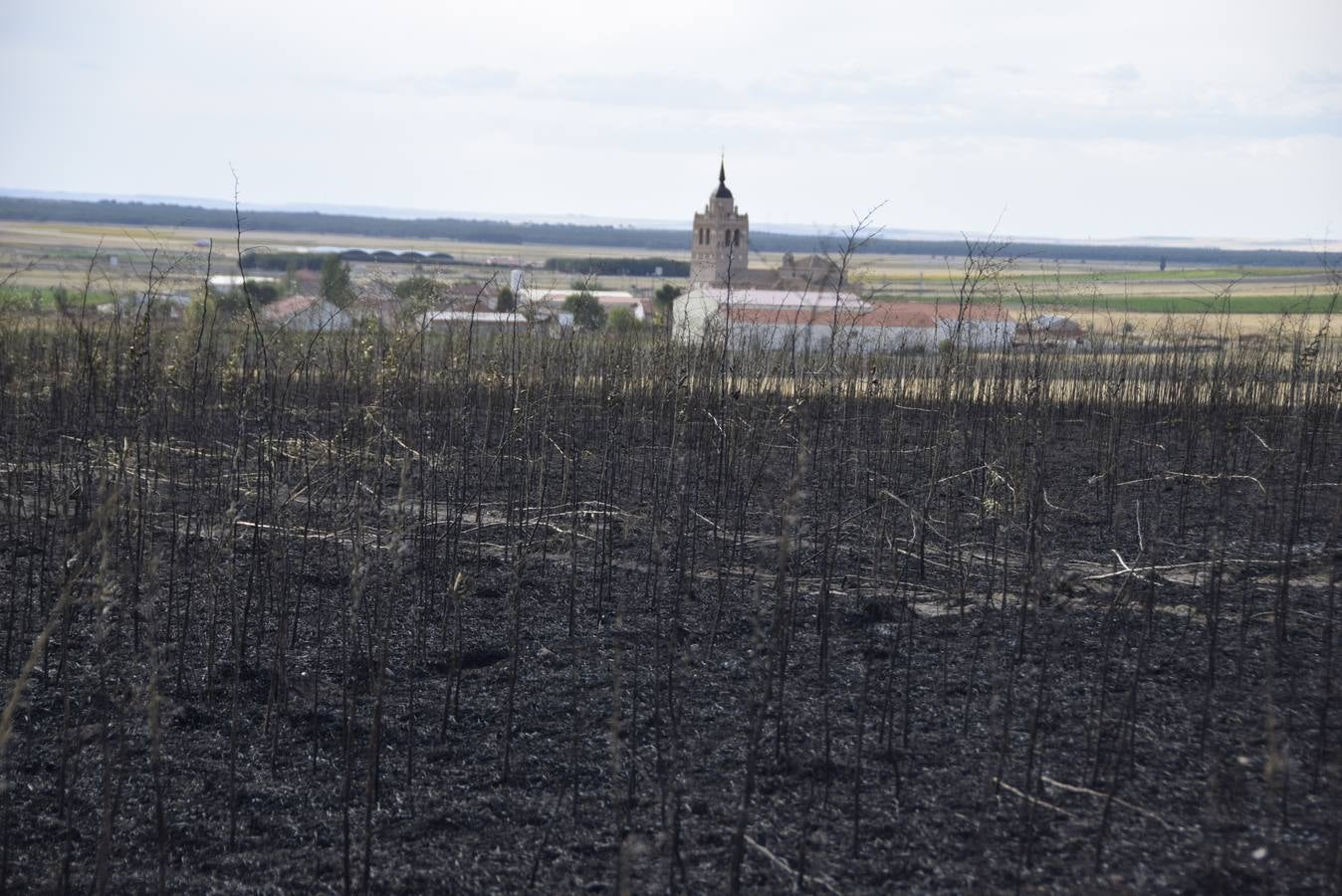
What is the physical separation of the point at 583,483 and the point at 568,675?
8.80 ft

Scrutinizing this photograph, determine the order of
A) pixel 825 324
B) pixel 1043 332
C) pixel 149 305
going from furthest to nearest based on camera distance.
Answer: pixel 825 324 → pixel 1043 332 → pixel 149 305

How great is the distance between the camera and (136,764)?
10.5ft

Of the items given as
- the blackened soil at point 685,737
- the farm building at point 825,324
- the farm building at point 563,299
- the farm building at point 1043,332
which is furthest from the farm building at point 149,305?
the farm building at point 1043,332

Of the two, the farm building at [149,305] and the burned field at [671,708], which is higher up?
the farm building at [149,305]

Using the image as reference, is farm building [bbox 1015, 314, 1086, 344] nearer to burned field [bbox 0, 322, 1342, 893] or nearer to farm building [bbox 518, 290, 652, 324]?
burned field [bbox 0, 322, 1342, 893]

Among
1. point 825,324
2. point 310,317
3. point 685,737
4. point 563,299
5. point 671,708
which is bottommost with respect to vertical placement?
point 685,737

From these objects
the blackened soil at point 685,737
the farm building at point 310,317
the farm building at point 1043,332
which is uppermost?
the farm building at point 1043,332

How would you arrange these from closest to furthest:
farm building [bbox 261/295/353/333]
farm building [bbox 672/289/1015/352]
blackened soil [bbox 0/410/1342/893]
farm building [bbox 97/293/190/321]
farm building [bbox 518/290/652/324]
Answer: blackened soil [bbox 0/410/1342/893] → farm building [bbox 97/293/190/321] → farm building [bbox 261/295/353/333] → farm building [bbox 672/289/1015/352] → farm building [bbox 518/290/652/324]

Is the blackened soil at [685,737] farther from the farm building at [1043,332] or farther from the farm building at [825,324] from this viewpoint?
the farm building at [1043,332]

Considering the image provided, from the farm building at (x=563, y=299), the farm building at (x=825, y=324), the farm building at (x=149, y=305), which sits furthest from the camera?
the farm building at (x=563, y=299)

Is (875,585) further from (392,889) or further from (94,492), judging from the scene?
(94,492)

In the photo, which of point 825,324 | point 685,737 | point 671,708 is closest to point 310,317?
point 685,737

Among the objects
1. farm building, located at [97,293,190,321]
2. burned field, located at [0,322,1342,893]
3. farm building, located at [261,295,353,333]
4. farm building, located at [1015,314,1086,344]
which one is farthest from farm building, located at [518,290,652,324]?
farm building, located at [1015,314,1086,344]

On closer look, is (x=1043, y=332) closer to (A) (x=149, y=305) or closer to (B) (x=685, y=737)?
(B) (x=685, y=737)
